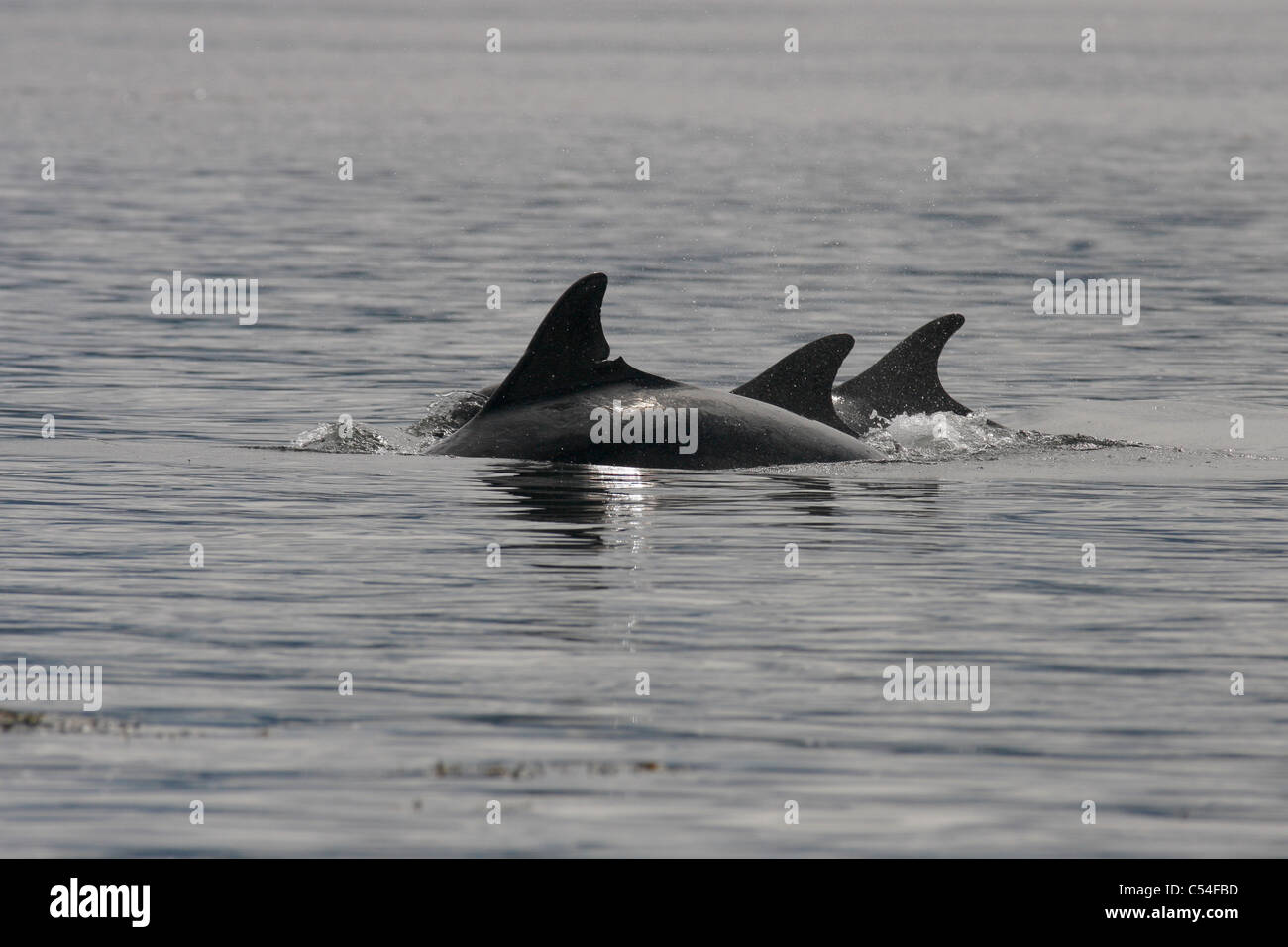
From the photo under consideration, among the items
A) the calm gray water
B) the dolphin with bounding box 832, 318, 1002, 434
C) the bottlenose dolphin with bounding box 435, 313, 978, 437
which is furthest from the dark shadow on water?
the dolphin with bounding box 832, 318, 1002, 434

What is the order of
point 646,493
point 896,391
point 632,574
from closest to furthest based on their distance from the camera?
point 632,574, point 646,493, point 896,391

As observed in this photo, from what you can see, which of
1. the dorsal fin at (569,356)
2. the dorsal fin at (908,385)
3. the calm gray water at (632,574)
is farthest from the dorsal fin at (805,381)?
the dorsal fin at (908,385)

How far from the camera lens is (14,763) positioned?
10398mm

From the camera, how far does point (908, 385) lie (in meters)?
21.6

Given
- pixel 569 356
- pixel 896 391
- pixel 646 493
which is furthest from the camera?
pixel 896 391

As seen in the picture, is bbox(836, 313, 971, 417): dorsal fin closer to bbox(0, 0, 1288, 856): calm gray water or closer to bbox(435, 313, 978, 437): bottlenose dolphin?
bbox(435, 313, 978, 437): bottlenose dolphin

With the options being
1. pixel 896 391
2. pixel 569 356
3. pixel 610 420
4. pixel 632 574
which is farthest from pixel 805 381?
pixel 632 574

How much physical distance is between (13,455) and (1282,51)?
508ft

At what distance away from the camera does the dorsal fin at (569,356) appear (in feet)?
57.6

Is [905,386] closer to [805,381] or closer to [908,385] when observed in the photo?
[908,385]

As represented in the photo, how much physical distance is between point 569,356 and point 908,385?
14.7 feet

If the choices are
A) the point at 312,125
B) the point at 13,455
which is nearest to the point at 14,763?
the point at 13,455

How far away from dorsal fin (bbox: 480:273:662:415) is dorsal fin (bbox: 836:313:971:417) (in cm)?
367
